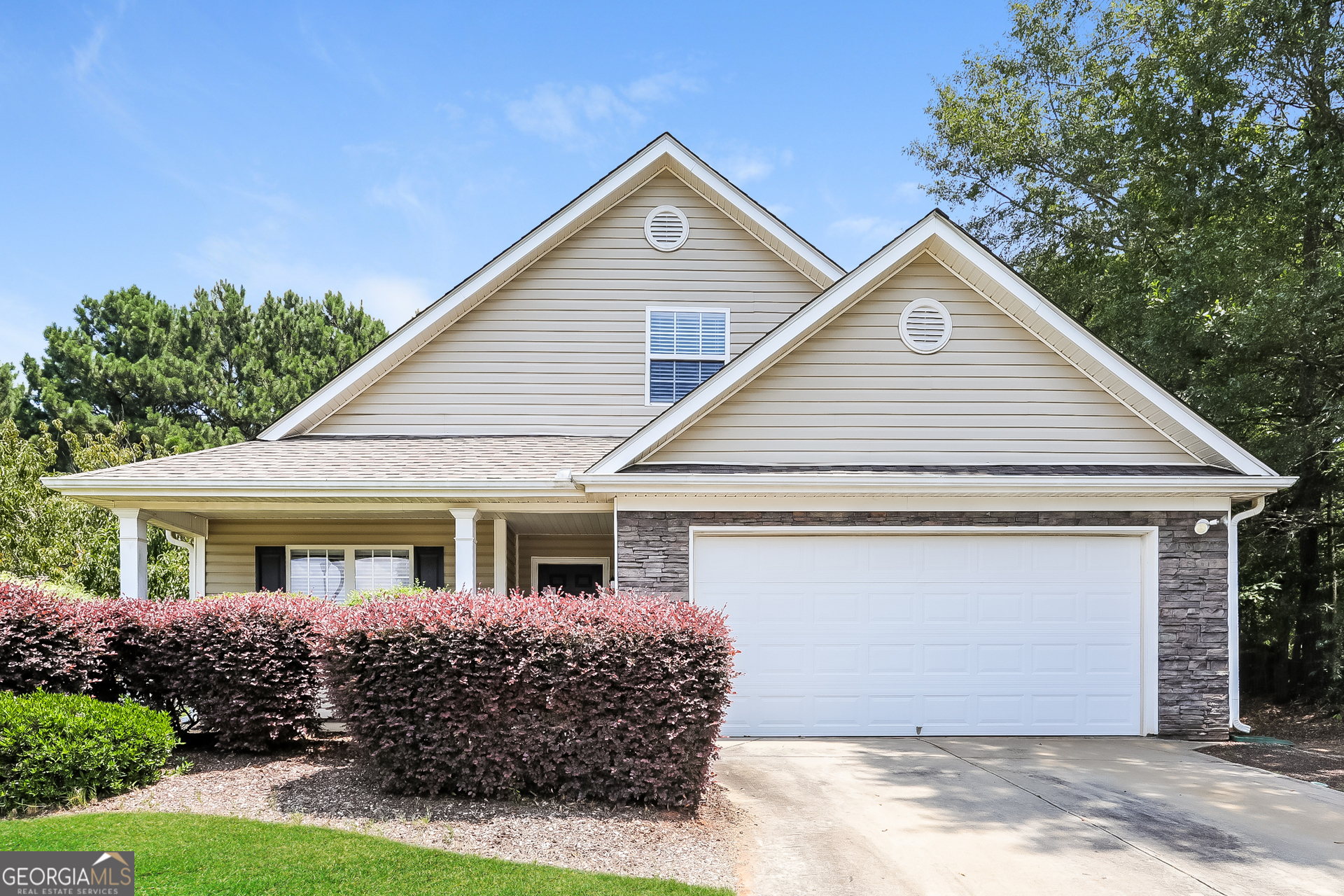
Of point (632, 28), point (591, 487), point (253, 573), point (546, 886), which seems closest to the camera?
point (546, 886)

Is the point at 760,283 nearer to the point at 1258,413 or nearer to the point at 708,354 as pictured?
the point at 708,354

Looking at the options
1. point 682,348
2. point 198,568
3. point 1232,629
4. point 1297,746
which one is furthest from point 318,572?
point 1297,746

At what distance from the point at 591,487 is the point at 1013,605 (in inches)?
184

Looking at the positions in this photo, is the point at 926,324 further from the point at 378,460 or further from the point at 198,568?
the point at 198,568

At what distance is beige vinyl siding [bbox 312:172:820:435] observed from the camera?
38.1ft

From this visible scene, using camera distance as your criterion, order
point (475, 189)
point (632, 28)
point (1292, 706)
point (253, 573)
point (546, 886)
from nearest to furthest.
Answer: point (546, 886) < point (253, 573) < point (1292, 706) < point (632, 28) < point (475, 189)

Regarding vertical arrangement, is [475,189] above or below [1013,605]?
above

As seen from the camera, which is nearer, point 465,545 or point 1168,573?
point 1168,573

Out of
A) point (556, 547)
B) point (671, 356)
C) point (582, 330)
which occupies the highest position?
point (582, 330)

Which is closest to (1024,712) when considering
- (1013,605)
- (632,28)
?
(1013,605)

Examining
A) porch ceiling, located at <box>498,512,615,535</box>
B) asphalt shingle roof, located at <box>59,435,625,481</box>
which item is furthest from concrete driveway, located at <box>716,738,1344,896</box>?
asphalt shingle roof, located at <box>59,435,625,481</box>

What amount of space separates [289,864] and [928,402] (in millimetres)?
7235

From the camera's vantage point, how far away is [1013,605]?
29.3 ft

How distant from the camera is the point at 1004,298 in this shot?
358 inches
